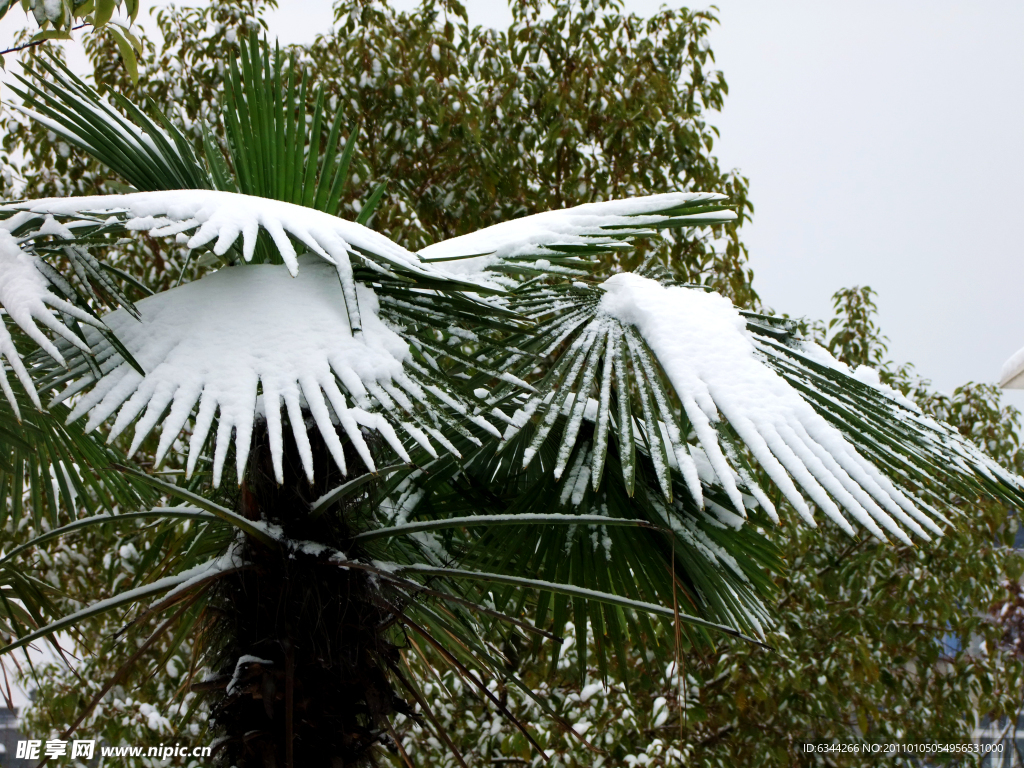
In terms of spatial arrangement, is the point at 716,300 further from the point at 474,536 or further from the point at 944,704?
the point at 944,704

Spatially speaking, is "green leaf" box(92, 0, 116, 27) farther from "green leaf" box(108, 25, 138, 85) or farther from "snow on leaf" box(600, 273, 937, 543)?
"snow on leaf" box(600, 273, 937, 543)

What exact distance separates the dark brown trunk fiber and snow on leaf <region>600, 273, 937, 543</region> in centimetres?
57

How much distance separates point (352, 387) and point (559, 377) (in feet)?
1.39

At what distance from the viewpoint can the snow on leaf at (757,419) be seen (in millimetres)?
1043

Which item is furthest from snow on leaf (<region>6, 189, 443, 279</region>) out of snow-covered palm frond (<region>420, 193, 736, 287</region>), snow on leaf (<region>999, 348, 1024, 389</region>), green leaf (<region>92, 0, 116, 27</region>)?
snow on leaf (<region>999, 348, 1024, 389</region>)

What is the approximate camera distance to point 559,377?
1.41 m

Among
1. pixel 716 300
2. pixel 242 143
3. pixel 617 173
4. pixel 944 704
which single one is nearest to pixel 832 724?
pixel 944 704

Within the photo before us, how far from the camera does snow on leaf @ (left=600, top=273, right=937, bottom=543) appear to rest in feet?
3.42

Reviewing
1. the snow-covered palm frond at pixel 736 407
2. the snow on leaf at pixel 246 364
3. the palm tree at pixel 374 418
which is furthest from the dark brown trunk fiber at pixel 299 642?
the snow-covered palm frond at pixel 736 407

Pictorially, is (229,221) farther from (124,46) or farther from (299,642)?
(124,46)

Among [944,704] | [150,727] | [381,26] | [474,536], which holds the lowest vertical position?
[944,704]

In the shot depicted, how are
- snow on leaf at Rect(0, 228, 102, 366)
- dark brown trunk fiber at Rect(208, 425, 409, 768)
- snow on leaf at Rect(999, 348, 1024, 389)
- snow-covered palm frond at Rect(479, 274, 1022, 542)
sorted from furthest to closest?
snow on leaf at Rect(999, 348, 1024, 389) < dark brown trunk fiber at Rect(208, 425, 409, 768) < snow-covered palm frond at Rect(479, 274, 1022, 542) < snow on leaf at Rect(0, 228, 102, 366)

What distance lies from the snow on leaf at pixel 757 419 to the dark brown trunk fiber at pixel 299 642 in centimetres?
57

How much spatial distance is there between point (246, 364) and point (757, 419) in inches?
24.8
